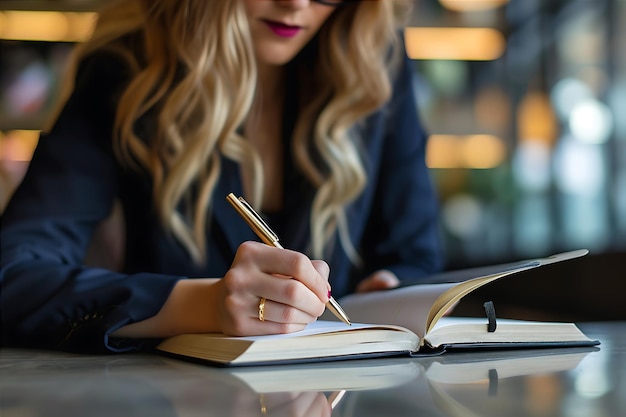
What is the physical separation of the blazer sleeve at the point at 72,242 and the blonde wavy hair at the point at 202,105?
42 mm

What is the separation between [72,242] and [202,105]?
1.00 ft

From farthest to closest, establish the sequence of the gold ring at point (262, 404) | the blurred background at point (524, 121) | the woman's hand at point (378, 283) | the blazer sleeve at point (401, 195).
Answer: the blurred background at point (524, 121) → the blazer sleeve at point (401, 195) → the woman's hand at point (378, 283) → the gold ring at point (262, 404)

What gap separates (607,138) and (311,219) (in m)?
2.59

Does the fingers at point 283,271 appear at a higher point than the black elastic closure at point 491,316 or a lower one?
higher

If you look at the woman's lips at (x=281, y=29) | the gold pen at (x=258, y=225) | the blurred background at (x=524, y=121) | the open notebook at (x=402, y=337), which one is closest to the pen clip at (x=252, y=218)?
the gold pen at (x=258, y=225)

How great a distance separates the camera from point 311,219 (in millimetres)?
1408

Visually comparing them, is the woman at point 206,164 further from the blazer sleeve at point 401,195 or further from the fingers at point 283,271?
the fingers at point 283,271

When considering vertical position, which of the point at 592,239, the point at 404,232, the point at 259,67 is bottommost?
the point at 592,239

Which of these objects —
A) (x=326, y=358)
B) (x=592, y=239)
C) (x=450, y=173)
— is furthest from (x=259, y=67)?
(x=592, y=239)

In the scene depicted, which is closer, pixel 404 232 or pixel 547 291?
pixel 404 232

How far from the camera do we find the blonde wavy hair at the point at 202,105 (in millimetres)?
1288

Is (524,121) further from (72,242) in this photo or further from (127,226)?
(72,242)

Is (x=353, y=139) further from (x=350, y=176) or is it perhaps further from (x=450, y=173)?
(x=450, y=173)

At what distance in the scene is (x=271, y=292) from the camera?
2.49 feet
